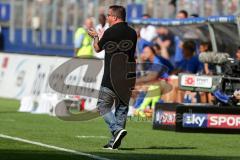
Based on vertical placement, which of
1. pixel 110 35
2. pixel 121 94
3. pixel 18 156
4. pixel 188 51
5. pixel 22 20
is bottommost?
pixel 18 156

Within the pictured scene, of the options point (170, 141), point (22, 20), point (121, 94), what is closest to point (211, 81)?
point (170, 141)

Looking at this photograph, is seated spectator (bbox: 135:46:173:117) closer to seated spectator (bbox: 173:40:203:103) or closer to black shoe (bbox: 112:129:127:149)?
seated spectator (bbox: 173:40:203:103)

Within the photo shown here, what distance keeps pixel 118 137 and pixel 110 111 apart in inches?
18.9

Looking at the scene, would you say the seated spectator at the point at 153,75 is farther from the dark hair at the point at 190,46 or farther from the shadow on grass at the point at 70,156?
the shadow on grass at the point at 70,156

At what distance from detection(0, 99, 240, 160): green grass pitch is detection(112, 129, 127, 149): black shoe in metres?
0.11

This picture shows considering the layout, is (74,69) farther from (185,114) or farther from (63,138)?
(63,138)

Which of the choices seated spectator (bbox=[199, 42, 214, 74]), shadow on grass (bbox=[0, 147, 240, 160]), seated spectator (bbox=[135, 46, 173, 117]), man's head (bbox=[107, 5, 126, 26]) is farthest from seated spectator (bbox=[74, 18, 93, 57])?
shadow on grass (bbox=[0, 147, 240, 160])

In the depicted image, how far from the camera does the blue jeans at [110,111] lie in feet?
43.1

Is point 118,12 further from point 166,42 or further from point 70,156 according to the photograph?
point 166,42

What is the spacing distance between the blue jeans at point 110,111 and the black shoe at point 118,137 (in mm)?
108

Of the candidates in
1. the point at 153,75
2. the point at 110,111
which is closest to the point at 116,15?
the point at 110,111

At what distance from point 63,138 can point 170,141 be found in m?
1.76

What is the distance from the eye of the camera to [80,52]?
23.9 meters

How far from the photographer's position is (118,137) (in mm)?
12945
